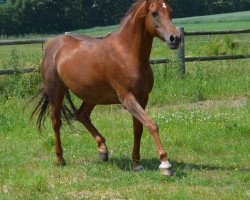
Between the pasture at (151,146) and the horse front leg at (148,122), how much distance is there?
0.13 metres

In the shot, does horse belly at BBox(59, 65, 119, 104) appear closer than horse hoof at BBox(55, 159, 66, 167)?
Yes

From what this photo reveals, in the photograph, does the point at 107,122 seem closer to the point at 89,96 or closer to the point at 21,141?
the point at 21,141

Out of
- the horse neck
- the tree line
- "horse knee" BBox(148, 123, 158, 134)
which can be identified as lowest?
the tree line

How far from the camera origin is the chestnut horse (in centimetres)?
787

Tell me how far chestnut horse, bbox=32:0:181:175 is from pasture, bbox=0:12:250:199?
42cm

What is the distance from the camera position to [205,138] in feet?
33.6

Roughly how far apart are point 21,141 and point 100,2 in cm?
5304

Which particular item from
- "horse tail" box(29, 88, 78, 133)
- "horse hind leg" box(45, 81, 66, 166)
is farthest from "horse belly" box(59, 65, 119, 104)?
"horse tail" box(29, 88, 78, 133)

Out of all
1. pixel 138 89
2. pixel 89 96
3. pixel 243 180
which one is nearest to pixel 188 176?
pixel 243 180

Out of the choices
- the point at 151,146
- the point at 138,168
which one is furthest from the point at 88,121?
the point at 138,168

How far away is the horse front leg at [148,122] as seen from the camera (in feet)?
25.1

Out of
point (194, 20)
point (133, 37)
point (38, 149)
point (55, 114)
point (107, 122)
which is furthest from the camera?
point (194, 20)

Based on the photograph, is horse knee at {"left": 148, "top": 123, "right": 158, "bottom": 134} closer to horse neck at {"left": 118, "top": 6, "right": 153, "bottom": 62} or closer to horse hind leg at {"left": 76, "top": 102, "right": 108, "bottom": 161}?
horse neck at {"left": 118, "top": 6, "right": 153, "bottom": 62}

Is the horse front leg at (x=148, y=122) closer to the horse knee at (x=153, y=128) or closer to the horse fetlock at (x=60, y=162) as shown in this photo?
the horse knee at (x=153, y=128)
